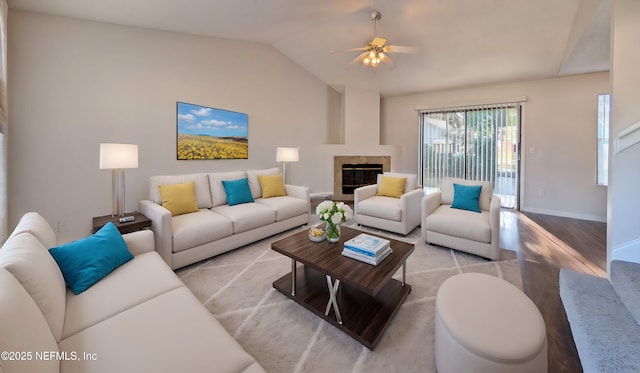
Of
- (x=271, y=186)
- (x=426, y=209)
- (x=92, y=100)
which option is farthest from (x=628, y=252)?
(x=92, y=100)

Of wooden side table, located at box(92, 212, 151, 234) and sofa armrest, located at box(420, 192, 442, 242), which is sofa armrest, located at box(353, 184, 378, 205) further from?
wooden side table, located at box(92, 212, 151, 234)

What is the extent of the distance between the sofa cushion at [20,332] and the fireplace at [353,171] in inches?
197

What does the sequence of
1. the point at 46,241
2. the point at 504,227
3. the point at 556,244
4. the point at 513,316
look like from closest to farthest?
the point at 513,316, the point at 46,241, the point at 556,244, the point at 504,227

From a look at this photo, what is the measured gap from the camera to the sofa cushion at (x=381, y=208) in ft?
11.3

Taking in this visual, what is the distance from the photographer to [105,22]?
2895mm

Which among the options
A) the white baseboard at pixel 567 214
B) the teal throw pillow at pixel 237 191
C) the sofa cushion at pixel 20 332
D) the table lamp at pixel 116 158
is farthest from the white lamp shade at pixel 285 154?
the white baseboard at pixel 567 214

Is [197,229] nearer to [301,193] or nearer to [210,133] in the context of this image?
[301,193]

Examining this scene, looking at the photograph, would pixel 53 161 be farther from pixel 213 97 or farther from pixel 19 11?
pixel 213 97

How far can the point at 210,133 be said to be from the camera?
394 centimetres

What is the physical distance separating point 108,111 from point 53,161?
774 millimetres

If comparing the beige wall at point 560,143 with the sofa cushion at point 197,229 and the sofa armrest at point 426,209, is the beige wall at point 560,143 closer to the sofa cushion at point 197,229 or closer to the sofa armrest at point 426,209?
the sofa armrest at point 426,209

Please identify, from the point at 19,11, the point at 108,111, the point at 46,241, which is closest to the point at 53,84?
the point at 108,111

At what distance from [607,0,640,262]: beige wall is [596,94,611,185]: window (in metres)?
3.00

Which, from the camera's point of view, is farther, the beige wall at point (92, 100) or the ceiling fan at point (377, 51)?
the ceiling fan at point (377, 51)
